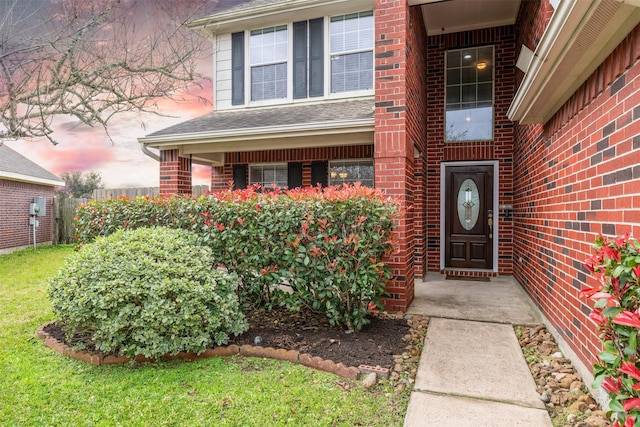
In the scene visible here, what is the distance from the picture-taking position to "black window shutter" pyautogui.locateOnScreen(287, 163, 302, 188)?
26.2ft

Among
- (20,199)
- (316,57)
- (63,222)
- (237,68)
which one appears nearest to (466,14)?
(316,57)

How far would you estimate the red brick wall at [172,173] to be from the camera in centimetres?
699

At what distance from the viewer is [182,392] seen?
108 inches

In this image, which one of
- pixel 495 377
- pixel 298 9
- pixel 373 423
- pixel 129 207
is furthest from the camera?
pixel 298 9

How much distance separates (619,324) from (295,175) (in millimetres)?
6874

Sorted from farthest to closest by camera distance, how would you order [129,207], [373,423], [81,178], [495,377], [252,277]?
[81,178], [129,207], [252,277], [495,377], [373,423]

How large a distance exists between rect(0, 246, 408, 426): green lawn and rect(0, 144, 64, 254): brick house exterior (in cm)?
1018

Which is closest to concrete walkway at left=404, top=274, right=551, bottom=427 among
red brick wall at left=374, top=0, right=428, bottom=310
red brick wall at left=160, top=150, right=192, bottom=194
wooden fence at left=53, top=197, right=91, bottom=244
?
red brick wall at left=374, top=0, right=428, bottom=310

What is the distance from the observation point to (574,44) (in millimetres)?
2354

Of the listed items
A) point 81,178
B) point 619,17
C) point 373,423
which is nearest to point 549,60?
point 619,17

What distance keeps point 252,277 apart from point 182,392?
161cm

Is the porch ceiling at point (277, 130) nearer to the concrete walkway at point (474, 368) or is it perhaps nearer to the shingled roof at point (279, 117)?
the shingled roof at point (279, 117)

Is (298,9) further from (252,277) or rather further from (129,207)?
(252,277)

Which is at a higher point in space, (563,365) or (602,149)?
(602,149)
